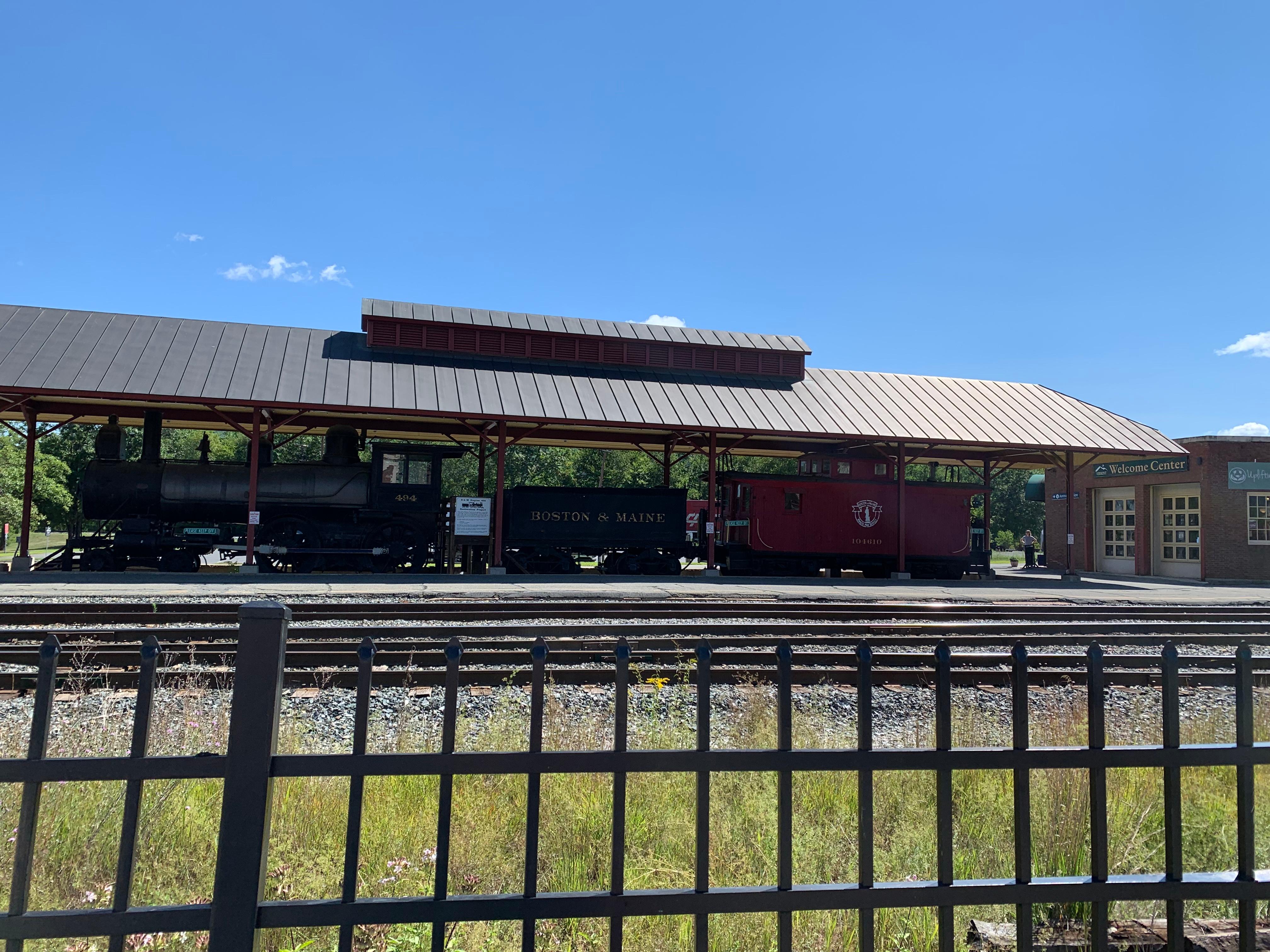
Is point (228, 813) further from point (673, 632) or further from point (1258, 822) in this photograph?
point (673, 632)

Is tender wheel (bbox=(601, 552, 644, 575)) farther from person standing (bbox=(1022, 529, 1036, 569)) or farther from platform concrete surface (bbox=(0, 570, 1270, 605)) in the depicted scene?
person standing (bbox=(1022, 529, 1036, 569))

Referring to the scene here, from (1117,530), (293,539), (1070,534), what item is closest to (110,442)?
(293,539)

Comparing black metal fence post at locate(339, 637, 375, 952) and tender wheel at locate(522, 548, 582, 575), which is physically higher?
black metal fence post at locate(339, 637, 375, 952)

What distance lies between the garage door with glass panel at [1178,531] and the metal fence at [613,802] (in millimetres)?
30694

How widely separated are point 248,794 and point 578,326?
25.5m

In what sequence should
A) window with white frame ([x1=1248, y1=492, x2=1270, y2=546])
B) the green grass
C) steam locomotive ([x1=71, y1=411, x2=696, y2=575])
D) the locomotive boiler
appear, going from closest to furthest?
the green grass < the locomotive boiler < steam locomotive ([x1=71, y1=411, x2=696, y2=575]) < window with white frame ([x1=1248, y1=492, x2=1270, y2=546])

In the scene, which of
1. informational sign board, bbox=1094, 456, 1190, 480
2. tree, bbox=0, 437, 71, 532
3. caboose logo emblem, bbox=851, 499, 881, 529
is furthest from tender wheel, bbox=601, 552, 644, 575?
tree, bbox=0, 437, 71, 532

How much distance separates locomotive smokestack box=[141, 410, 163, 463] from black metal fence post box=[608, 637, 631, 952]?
22.7 m

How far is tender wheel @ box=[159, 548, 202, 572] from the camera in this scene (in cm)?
2100

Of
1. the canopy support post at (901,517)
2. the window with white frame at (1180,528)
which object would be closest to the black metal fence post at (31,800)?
the canopy support post at (901,517)

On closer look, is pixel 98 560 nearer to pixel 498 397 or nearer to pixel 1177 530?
pixel 498 397

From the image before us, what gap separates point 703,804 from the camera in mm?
2412

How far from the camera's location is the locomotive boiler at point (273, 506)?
2048cm

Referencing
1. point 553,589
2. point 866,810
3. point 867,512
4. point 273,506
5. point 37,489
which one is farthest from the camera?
point 37,489
